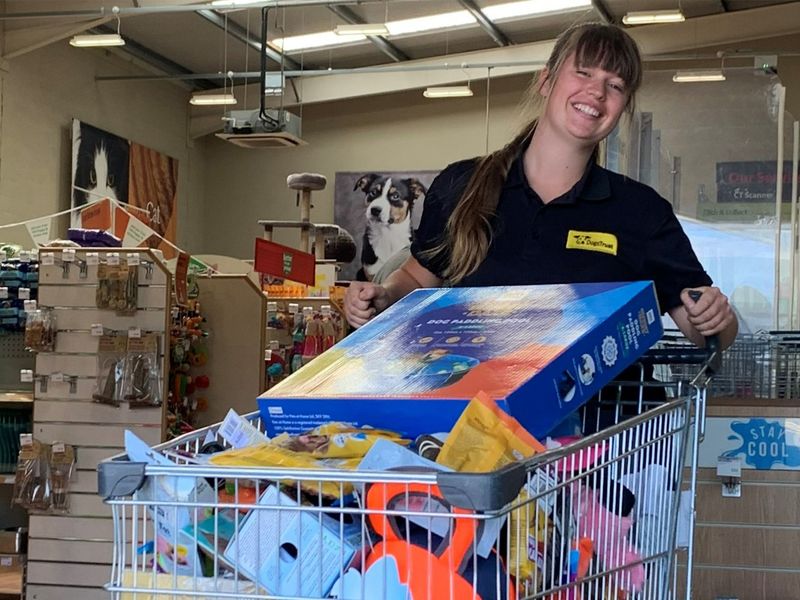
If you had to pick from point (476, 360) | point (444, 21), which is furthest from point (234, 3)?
point (476, 360)

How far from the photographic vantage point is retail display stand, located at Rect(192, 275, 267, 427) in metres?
6.96

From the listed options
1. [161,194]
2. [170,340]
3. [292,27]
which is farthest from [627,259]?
[161,194]

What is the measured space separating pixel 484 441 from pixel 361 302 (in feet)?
2.32

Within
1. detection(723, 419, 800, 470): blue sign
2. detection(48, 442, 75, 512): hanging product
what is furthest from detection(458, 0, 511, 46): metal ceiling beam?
detection(723, 419, 800, 470): blue sign

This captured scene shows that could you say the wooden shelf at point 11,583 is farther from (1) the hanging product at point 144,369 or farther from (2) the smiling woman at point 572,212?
(2) the smiling woman at point 572,212

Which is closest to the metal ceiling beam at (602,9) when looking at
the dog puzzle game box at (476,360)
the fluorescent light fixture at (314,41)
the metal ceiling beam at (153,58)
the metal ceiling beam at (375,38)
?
the metal ceiling beam at (375,38)

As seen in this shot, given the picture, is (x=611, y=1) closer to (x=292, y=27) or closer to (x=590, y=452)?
(x=292, y=27)

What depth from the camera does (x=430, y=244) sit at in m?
2.22

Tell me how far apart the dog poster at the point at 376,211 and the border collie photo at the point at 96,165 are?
339 centimetres

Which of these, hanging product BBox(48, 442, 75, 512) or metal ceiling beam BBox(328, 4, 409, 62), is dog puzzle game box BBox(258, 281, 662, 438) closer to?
hanging product BBox(48, 442, 75, 512)

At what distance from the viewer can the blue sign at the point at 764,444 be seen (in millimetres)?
2922

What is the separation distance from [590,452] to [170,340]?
503cm

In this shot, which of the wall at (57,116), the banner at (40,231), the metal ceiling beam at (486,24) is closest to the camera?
the banner at (40,231)

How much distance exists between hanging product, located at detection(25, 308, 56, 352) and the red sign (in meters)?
2.32
